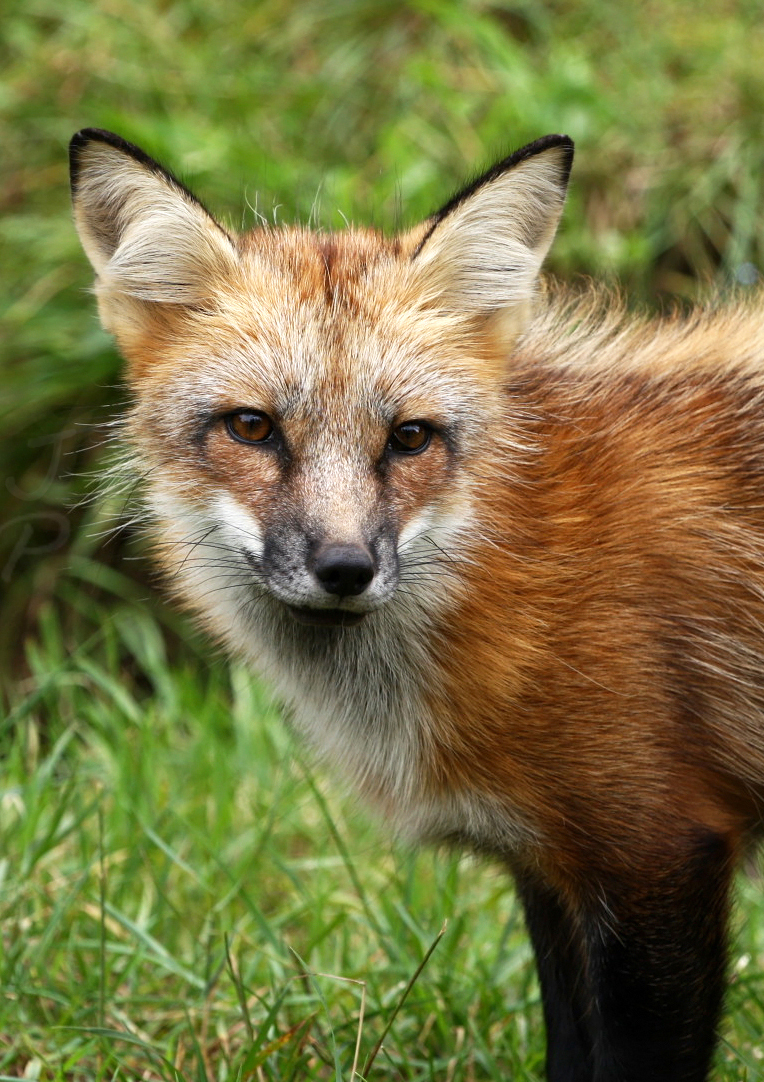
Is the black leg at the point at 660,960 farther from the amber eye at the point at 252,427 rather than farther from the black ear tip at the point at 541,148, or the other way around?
the black ear tip at the point at 541,148

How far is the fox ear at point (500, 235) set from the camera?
3625 mm

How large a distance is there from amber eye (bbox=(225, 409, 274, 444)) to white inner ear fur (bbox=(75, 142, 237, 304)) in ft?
1.58

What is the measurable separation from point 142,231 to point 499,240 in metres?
1.11

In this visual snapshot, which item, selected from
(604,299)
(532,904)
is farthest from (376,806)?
(604,299)

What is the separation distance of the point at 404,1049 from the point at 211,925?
878 millimetres

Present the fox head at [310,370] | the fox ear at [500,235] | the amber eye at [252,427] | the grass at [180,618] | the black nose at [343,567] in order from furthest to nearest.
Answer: the grass at [180,618]
the fox ear at [500,235]
the amber eye at [252,427]
the fox head at [310,370]
the black nose at [343,567]

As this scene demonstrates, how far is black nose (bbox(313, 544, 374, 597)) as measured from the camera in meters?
3.17

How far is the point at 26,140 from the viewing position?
891cm

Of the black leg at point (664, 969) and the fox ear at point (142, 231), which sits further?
the fox ear at point (142, 231)

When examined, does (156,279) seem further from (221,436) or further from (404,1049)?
(404,1049)

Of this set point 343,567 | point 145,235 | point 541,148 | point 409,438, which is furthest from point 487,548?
point 145,235

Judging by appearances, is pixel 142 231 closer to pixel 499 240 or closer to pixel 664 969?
pixel 499 240

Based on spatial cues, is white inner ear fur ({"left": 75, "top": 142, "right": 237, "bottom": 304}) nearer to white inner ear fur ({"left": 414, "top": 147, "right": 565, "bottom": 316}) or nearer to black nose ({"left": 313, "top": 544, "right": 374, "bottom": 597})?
white inner ear fur ({"left": 414, "top": 147, "right": 565, "bottom": 316})

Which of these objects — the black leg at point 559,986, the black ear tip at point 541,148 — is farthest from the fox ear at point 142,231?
the black leg at point 559,986
